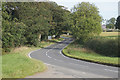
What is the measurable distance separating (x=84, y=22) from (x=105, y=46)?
30.1 feet

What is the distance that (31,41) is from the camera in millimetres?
41531

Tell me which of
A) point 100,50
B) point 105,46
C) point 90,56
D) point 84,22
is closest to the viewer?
point 90,56

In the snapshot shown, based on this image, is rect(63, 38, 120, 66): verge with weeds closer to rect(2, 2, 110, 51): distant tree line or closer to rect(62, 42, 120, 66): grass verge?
rect(62, 42, 120, 66): grass verge

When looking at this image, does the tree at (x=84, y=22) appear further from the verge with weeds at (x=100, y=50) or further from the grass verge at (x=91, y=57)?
the grass verge at (x=91, y=57)

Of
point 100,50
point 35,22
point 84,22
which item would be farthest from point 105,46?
point 35,22

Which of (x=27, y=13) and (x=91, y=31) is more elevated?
(x=27, y=13)

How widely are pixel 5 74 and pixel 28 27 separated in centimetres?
3059

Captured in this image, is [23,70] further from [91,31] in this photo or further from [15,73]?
[91,31]

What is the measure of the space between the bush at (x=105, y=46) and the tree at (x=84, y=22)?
3613 mm

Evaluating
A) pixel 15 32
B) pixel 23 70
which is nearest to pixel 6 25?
pixel 15 32

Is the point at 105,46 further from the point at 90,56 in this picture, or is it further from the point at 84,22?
the point at 84,22

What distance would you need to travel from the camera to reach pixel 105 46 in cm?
3006

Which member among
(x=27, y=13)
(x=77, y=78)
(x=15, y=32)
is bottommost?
(x=77, y=78)

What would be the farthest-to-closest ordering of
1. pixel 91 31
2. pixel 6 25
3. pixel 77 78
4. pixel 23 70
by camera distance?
pixel 91 31, pixel 6 25, pixel 23 70, pixel 77 78
